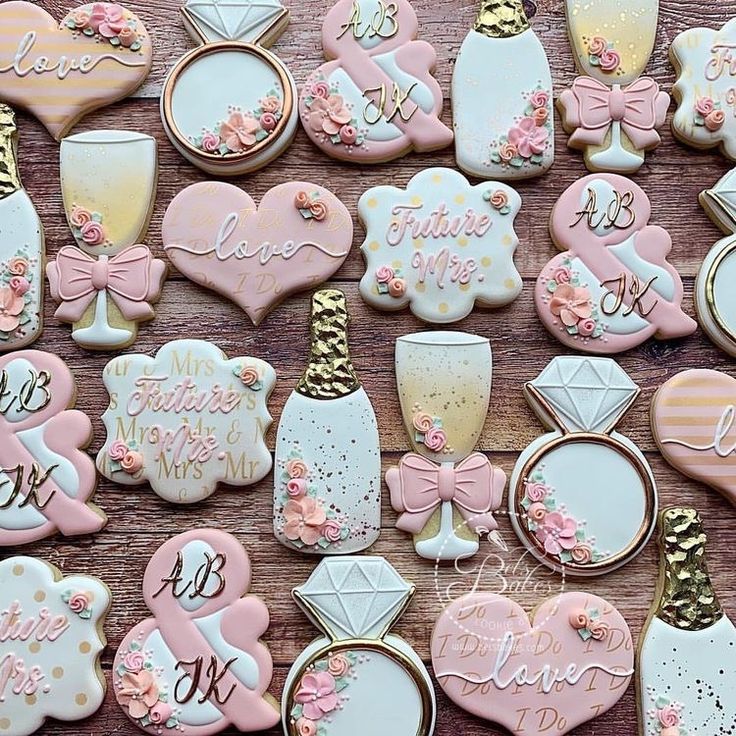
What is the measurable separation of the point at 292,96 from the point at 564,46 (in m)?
0.45

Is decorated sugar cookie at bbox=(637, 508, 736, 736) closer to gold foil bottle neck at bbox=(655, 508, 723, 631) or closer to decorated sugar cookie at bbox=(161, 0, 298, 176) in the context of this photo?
gold foil bottle neck at bbox=(655, 508, 723, 631)

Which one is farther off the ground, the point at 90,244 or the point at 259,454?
the point at 90,244

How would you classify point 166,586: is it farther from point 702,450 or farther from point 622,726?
point 702,450

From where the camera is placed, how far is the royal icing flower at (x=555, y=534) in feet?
3.79

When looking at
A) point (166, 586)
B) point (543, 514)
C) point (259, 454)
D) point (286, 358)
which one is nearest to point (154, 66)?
point (286, 358)

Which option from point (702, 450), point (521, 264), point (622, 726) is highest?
point (521, 264)

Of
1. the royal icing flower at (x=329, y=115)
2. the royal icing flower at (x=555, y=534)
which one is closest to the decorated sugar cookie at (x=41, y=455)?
the royal icing flower at (x=329, y=115)

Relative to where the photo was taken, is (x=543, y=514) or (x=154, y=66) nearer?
(x=543, y=514)

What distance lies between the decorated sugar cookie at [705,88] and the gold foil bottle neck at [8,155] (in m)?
1.02

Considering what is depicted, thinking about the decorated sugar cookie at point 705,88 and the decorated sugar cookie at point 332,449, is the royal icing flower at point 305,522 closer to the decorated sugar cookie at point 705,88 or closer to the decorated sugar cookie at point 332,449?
the decorated sugar cookie at point 332,449

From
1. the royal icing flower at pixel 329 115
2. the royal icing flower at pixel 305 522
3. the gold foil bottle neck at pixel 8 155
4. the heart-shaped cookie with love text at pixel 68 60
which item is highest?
the heart-shaped cookie with love text at pixel 68 60

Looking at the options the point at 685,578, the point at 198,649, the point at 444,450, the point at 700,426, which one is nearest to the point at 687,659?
the point at 685,578

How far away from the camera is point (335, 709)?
1.10 m

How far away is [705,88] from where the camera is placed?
1.27 m
